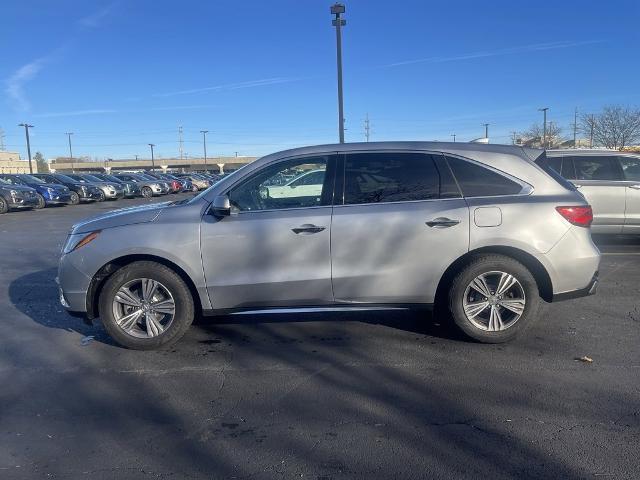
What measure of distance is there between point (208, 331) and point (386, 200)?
222 cm

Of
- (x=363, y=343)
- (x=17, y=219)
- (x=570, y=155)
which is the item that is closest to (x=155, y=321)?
(x=363, y=343)

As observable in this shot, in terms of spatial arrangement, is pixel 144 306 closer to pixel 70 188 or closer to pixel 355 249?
pixel 355 249

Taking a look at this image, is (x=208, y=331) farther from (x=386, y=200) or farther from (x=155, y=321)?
(x=386, y=200)

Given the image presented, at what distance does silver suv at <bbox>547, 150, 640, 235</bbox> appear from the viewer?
902cm

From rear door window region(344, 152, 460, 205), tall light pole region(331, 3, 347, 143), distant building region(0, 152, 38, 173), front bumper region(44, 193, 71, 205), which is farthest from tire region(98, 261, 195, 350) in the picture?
distant building region(0, 152, 38, 173)

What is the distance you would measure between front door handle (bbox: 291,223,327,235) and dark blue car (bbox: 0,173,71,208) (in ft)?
69.7

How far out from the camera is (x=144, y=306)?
4.75 metres

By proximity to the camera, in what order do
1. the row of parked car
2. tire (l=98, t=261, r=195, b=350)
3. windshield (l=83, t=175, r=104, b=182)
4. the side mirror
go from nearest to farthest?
the side mirror
tire (l=98, t=261, r=195, b=350)
the row of parked car
windshield (l=83, t=175, r=104, b=182)

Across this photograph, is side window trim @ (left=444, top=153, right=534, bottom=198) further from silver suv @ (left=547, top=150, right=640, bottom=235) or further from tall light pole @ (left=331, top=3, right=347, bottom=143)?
tall light pole @ (left=331, top=3, right=347, bottom=143)

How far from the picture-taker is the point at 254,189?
4.82 meters

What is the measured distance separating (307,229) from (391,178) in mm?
910

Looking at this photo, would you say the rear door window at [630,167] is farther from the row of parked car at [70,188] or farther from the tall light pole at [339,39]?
the row of parked car at [70,188]

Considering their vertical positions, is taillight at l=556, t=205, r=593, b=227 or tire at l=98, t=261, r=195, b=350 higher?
taillight at l=556, t=205, r=593, b=227

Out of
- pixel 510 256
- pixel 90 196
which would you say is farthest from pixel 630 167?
pixel 90 196
